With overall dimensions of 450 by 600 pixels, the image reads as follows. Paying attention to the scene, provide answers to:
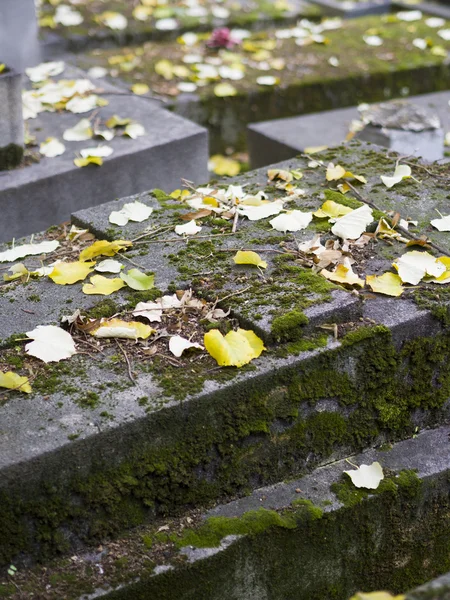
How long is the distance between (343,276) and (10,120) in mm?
1855

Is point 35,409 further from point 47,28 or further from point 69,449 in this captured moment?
point 47,28

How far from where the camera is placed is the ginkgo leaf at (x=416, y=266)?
2.61m

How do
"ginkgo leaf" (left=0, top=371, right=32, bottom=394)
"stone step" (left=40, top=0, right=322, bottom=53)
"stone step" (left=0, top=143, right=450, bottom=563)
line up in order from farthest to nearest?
"stone step" (left=40, top=0, right=322, bottom=53) → "ginkgo leaf" (left=0, top=371, right=32, bottom=394) → "stone step" (left=0, top=143, right=450, bottom=563)

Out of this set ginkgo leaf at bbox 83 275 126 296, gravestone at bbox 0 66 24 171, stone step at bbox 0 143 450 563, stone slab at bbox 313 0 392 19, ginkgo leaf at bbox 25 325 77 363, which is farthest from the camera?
stone slab at bbox 313 0 392 19

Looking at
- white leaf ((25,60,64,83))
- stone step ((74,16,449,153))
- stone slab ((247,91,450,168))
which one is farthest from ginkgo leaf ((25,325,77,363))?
stone step ((74,16,449,153))

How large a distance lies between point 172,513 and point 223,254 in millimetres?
866

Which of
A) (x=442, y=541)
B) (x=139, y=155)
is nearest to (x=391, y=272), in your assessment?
(x=442, y=541)

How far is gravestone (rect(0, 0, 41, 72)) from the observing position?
3.96 meters

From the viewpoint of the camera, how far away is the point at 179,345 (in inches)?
92.7

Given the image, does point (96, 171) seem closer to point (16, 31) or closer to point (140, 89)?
point (16, 31)

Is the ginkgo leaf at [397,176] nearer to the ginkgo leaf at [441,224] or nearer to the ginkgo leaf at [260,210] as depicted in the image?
the ginkgo leaf at [441,224]

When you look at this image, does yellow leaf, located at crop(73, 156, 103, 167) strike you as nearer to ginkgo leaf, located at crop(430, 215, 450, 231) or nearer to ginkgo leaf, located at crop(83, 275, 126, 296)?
ginkgo leaf, located at crop(83, 275, 126, 296)

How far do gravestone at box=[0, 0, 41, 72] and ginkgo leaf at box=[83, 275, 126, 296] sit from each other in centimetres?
153

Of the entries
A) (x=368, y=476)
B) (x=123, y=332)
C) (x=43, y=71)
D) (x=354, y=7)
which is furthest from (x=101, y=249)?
(x=354, y=7)
